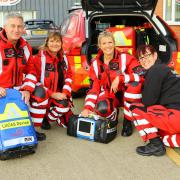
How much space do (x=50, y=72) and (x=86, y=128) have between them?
2.88ft

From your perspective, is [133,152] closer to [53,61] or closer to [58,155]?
[58,155]

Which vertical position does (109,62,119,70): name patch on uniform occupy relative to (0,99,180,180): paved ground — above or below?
above

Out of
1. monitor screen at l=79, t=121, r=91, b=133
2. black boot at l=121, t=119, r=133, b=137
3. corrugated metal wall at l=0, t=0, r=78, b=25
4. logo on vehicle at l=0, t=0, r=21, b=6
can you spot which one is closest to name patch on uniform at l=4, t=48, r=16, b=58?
monitor screen at l=79, t=121, r=91, b=133

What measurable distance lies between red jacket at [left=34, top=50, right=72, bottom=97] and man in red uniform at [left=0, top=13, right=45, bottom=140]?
17 centimetres

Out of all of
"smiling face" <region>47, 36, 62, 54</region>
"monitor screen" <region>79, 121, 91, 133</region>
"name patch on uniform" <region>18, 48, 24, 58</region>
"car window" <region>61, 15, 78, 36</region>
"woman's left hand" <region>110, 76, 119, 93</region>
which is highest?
"car window" <region>61, 15, 78, 36</region>

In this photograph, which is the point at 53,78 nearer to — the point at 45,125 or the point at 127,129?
the point at 45,125

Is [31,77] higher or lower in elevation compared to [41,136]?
higher

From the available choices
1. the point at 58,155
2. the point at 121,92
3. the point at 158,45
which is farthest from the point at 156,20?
the point at 58,155

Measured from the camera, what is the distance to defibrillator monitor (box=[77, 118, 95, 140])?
433 cm

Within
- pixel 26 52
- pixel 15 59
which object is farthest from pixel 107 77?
pixel 15 59

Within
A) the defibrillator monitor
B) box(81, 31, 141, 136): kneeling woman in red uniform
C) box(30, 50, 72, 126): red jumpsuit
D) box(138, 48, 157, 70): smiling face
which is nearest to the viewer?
box(138, 48, 157, 70): smiling face

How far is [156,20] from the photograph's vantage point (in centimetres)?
602

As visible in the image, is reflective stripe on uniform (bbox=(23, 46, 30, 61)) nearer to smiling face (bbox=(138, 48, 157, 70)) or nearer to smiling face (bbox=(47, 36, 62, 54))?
smiling face (bbox=(47, 36, 62, 54))

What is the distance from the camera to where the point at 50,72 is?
4715 mm
